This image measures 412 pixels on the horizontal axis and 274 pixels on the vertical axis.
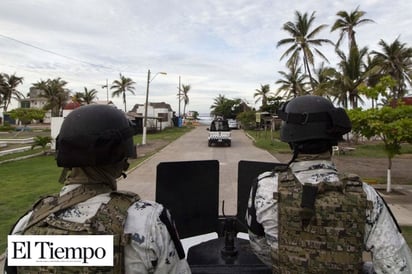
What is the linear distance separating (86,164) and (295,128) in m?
1.01

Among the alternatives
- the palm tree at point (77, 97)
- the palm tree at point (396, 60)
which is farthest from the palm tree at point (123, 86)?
the palm tree at point (396, 60)

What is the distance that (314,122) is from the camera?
5.82ft

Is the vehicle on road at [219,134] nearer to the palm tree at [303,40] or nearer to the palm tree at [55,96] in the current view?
the palm tree at [303,40]

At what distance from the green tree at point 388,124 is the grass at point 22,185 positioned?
326 inches

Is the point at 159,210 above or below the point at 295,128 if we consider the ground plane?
below

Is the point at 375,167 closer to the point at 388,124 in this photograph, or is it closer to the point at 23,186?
the point at 388,124

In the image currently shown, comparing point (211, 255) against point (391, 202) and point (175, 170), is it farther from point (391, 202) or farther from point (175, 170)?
point (391, 202)

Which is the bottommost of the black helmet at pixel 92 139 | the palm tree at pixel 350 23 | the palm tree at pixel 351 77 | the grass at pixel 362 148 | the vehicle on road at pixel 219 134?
the grass at pixel 362 148

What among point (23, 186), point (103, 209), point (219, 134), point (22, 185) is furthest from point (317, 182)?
point (219, 134)

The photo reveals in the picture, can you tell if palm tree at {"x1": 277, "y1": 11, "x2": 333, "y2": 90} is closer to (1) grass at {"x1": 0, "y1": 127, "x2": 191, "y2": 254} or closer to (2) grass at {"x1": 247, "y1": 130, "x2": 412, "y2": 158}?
(2) grass at {"x1": 247, "y1": 130, "x2": 412, "y2": 158}

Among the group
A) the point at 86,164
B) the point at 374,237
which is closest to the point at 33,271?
the point at 86,164

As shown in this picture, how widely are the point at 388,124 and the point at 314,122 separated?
8.49 metres

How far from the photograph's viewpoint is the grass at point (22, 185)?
682cm

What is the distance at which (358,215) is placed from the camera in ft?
5.24
